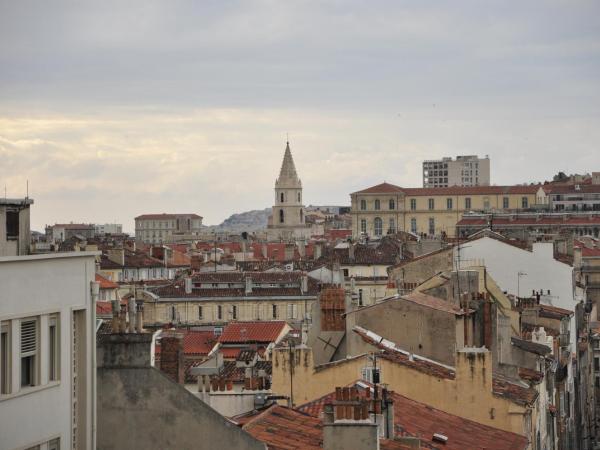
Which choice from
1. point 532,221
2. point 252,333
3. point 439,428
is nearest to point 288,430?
point 439,428

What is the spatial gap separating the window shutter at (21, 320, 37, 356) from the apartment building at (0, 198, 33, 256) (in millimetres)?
594

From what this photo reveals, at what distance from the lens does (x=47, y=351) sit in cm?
1248

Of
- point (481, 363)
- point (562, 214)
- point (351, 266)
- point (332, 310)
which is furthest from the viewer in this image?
point (562, 214)

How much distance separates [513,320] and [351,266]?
59.4m

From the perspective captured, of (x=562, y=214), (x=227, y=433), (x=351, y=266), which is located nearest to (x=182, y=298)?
(x=351, y=266)

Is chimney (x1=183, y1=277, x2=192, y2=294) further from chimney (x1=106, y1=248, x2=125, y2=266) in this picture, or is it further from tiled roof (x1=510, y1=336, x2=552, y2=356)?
tiled roof (x1=510, y1=336, x2=552, y2=356)

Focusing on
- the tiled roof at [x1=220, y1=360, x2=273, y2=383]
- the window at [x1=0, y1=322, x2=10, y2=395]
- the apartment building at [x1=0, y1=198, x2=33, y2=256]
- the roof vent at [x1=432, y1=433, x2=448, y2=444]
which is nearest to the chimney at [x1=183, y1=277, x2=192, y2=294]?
the tiled roof at [x1=220, y1=360, x2=273, y2=383]

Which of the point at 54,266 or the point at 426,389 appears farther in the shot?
the point at 426,389

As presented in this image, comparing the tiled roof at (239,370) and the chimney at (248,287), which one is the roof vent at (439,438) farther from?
the chimney at (248,287)

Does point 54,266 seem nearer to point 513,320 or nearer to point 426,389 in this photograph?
point 426,389

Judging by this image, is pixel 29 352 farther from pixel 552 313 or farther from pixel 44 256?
pixel 552 313

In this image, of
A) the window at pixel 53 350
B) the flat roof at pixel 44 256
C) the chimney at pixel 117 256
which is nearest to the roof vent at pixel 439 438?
the flat roof at pixel 44 256

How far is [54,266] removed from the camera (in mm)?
12555

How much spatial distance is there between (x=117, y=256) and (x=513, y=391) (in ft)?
292
